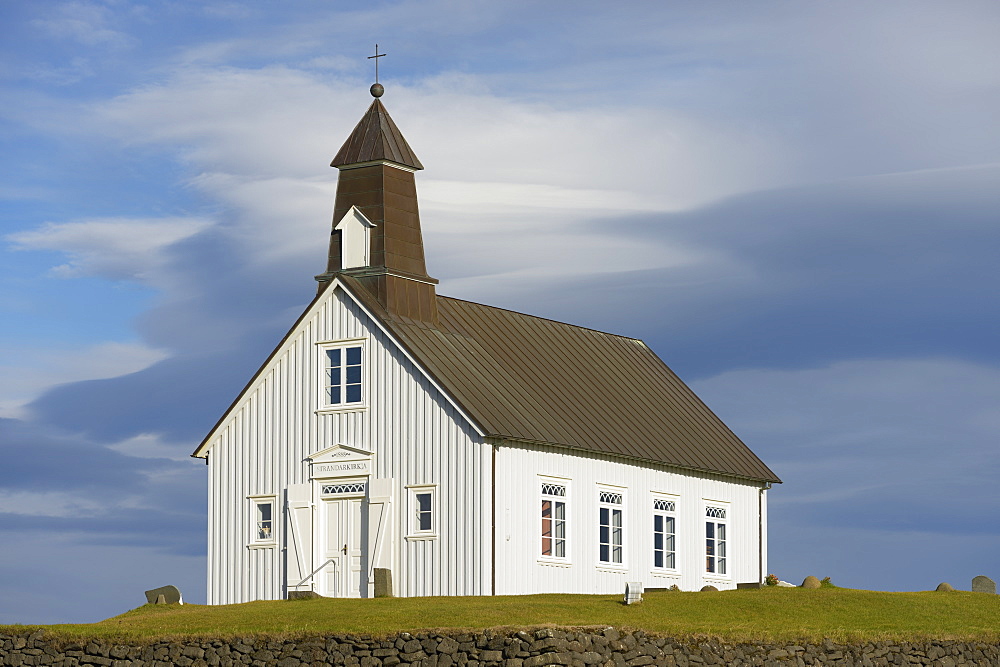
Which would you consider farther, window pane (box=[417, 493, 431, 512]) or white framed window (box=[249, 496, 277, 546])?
white framed window (box=[249, 496, 277, 546])

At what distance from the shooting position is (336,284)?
1554 inches

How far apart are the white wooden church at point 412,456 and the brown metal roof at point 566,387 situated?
0.28ft

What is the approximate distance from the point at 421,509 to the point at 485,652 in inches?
360

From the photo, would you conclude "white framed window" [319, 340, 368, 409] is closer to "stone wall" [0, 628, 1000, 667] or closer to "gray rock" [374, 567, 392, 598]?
"gray rock" [374, 567, 392, 598]

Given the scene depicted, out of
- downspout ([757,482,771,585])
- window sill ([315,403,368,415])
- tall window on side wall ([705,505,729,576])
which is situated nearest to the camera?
A: window sill ([315,403,368,415])

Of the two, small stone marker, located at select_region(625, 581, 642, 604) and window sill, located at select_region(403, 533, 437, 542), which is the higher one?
window sill, located at select_region(403, 533, 437, 542)

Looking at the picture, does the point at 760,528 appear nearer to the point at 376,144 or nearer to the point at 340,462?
the point at 340,462

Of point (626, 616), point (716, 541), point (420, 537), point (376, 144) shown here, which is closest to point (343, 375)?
point (420, 537)

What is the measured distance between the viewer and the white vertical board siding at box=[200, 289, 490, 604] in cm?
3688

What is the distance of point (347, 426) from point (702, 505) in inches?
445

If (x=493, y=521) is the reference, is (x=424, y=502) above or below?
above

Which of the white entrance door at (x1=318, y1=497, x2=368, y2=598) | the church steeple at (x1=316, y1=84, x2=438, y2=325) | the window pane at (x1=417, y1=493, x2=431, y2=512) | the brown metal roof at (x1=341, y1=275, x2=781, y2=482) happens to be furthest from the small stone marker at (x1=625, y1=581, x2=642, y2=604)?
the church steeple at (x1=316, y1=84, x2=438, y2=325)

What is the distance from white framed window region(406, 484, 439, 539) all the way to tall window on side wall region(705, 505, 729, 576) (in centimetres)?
1037

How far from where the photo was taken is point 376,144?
4122 cm
